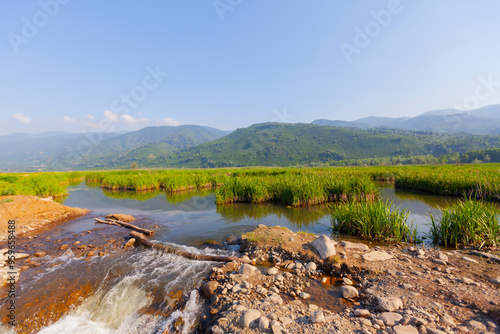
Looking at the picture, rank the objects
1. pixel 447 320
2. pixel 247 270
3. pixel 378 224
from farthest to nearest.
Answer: pixel 378 224
pixel 247 270
pixel 447 320

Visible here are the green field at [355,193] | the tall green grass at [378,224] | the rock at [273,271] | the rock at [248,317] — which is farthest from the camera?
the tall green grass at [378,224]

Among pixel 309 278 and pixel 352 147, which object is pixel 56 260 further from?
pixel 352 147

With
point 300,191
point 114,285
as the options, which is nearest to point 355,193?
point 300,191

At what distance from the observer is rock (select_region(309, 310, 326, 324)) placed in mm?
3051

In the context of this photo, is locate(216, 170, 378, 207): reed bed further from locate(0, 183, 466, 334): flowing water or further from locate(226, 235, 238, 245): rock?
locate(226, 235, 238, 245): rock

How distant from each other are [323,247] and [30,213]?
1371 cm

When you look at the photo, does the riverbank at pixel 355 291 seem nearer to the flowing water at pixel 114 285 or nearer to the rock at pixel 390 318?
the rock at pixel 390 318

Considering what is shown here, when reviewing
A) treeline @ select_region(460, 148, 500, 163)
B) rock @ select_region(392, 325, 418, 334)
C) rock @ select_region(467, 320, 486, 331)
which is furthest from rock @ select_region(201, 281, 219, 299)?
treeline @ select_region(460, 148, 500, 163)

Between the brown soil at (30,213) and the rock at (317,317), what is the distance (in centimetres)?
1167

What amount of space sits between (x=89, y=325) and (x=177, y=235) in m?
4.63

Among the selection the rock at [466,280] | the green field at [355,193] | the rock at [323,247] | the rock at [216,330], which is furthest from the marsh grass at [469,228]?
the rock at [216,330]

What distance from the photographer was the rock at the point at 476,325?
2.75 meters

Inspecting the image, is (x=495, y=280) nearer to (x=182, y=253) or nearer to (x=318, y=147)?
A: (x=182, y=253)

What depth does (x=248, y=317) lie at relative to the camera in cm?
318
